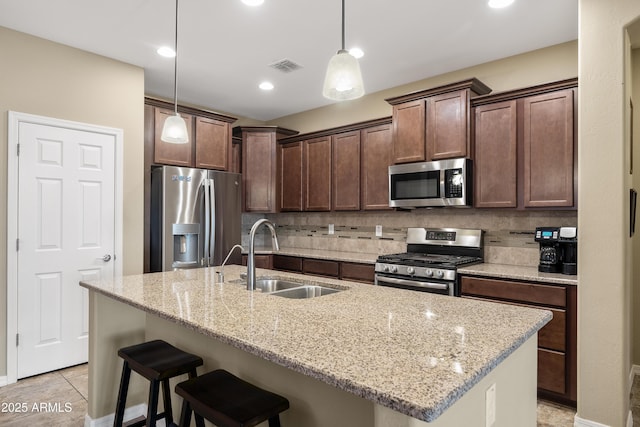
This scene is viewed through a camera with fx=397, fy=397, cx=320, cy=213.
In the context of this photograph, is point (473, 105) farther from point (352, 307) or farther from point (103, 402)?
point (103, 402)

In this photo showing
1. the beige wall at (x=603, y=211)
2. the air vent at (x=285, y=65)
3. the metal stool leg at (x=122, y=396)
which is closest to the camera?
the metal stool leg at (x=122, y=396)

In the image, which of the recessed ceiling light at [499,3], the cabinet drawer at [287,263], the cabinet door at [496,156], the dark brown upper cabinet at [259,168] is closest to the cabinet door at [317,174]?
the dark brown upper cabinet at [259,168]

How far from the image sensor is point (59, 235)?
3293mm

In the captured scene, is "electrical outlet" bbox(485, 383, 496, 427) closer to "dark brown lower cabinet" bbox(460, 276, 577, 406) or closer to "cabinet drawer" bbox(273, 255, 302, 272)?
"dark brown lower cabinet" bbox(460, 276, 577, 406)

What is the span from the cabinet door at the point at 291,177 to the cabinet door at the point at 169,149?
48.0 inches

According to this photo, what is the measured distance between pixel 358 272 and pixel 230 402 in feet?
8.32

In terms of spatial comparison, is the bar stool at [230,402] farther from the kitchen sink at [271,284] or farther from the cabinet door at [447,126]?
the cabinet door at [447,126]

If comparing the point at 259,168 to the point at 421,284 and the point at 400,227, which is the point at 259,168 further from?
the point at 421,284

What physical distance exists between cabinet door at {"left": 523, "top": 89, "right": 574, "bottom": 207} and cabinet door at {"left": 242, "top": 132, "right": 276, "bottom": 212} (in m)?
2.91

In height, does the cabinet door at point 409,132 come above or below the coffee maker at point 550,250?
above

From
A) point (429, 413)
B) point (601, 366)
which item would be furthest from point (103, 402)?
point (601, 366)

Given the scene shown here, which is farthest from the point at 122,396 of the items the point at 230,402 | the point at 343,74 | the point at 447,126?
the point at 447,126

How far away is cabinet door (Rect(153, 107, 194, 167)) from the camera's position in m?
3.97

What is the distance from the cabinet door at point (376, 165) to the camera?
4.06 m
